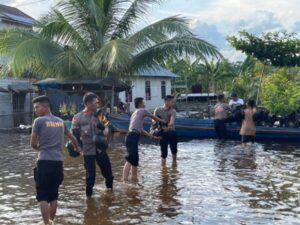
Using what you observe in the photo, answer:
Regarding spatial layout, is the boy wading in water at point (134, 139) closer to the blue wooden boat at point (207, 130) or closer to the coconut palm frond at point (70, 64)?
the blue wooden boat at point (207, 130)

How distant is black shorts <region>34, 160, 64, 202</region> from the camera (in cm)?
635

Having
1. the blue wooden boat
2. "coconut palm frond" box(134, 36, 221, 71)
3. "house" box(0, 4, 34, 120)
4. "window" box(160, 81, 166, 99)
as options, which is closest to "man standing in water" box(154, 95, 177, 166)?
the blue wooden boat

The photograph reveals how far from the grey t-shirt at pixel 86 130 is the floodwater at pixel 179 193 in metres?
0.79

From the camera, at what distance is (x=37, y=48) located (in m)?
19.3

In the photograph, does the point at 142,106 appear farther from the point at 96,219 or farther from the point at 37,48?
the point at 37,48

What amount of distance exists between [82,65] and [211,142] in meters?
6.27

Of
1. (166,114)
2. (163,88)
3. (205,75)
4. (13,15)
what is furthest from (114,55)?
(205,75)

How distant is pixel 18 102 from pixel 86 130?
1259 inches

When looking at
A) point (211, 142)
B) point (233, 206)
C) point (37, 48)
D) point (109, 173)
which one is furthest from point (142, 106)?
point (37, 48)

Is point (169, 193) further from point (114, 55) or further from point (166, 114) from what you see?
point (114, 55)

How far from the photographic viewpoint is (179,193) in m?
8.63

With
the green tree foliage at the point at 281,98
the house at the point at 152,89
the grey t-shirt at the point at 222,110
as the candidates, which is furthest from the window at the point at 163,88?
the grey t-shirt at the point at 222,110

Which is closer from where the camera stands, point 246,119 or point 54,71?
point 246,119

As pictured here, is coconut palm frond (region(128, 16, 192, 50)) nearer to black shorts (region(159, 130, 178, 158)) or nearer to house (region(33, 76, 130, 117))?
house (region(33, 76, 130, 117))
